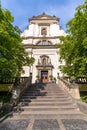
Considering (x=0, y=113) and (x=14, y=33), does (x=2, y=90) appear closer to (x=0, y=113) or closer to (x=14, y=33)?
(x=14, y=33)

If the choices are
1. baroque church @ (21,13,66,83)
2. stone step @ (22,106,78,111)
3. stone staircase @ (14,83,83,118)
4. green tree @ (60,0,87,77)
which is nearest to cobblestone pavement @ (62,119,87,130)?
stone staircase @ (14,83,83,118)

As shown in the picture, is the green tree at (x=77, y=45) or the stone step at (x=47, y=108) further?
the green tree at (x=77, y=45)

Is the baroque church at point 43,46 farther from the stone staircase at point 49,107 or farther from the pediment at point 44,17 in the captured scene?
the stone staircase at point 49,107

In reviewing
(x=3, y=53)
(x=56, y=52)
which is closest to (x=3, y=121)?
(x=3, y=53)

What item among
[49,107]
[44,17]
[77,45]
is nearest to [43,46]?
[44,17]

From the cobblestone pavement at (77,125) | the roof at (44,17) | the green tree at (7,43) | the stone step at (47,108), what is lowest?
the cobblestone pavement at (77,125)

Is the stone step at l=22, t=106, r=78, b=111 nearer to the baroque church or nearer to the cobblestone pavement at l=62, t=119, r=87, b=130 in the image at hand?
the cobblestone pavement at l=62, t=119, r=87, b=130

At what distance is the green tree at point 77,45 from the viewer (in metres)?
15.5

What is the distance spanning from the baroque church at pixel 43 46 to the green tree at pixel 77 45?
13.8 metres

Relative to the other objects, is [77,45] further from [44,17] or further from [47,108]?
[44,17]

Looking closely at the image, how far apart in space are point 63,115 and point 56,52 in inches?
911

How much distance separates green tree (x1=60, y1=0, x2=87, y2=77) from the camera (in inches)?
609

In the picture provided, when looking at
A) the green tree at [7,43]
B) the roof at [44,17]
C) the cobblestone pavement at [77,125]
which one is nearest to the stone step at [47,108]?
the cobblestone pavement at [77,125]

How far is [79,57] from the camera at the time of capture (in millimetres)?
16438
